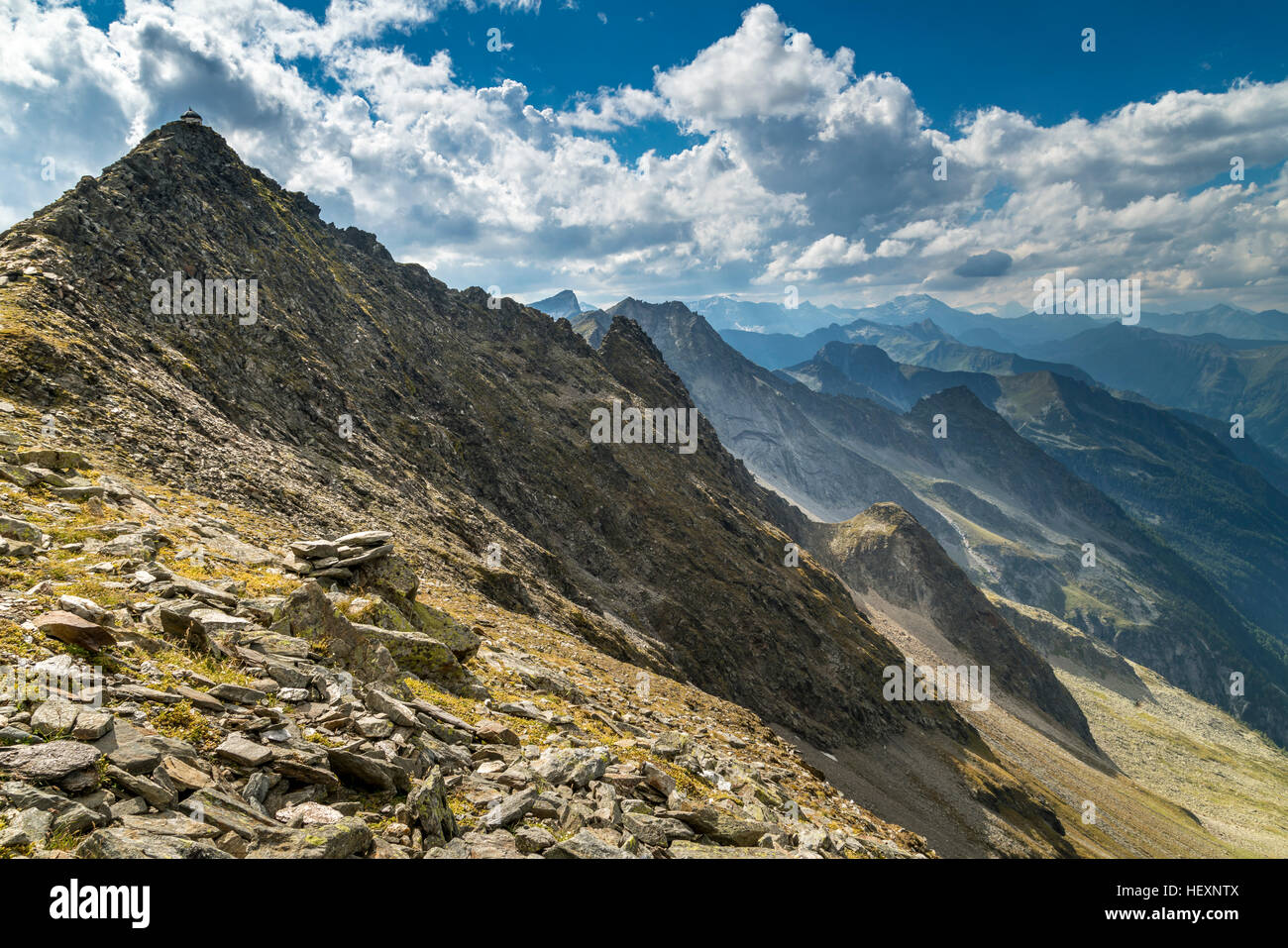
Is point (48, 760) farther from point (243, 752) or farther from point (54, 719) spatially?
point (243, 752)

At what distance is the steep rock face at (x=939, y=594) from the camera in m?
152

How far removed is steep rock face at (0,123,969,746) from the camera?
1276 inches

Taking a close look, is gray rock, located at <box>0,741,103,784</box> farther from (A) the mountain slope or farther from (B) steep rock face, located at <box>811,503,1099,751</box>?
(B) steep rock face, located at <box>811,503,1099,751</box>

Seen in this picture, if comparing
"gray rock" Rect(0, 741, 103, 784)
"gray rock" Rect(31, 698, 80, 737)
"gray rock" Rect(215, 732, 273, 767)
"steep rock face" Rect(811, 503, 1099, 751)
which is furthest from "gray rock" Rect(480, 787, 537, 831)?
"steep rock face" Rect(811, 503, 1099, 751)

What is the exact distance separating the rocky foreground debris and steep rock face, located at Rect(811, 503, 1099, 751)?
164 meters

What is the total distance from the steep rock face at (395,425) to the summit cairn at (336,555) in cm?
1265

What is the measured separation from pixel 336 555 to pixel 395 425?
42.2m

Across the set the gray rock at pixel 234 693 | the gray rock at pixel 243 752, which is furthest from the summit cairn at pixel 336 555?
the gray rock at pixel 243 752

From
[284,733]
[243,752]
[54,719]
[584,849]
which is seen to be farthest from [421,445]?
[584,849]

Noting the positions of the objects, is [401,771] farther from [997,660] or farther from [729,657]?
[997,660]

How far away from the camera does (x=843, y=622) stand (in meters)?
96.4

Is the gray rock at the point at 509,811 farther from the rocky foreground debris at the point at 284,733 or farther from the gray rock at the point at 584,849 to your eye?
the gray rock at the point at 584,849
